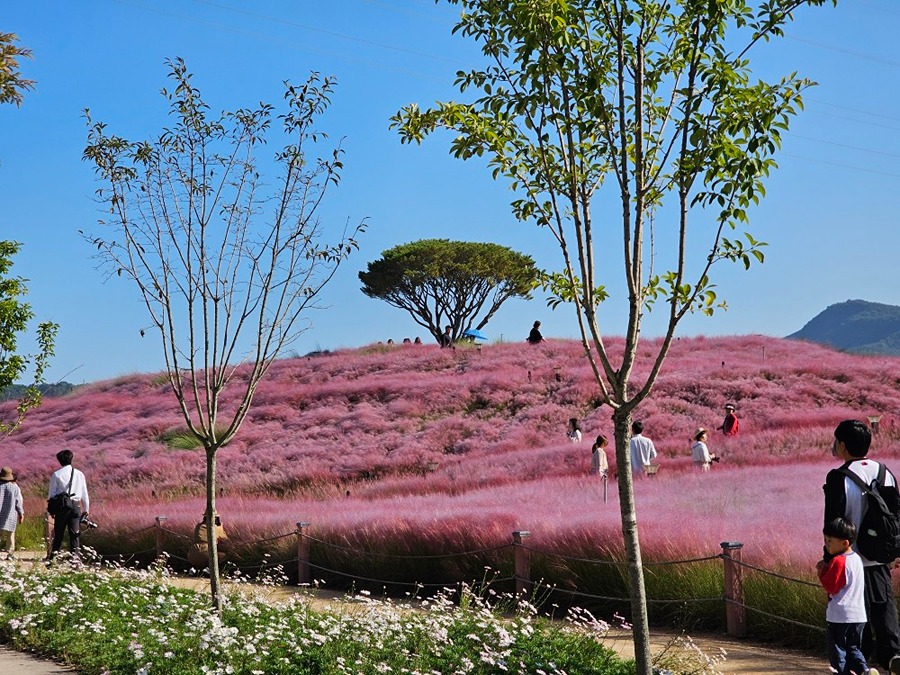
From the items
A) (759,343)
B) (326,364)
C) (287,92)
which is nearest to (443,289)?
(326,364)

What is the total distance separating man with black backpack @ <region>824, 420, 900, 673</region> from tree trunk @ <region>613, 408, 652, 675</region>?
1.39 m

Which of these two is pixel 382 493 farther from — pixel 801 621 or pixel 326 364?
pixel 326 364

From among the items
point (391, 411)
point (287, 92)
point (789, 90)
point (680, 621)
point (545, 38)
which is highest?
point (287, 92)

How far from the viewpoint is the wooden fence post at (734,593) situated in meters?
9.54

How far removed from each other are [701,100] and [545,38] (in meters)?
1.11

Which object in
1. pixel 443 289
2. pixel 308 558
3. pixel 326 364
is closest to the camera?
pixel 308 558

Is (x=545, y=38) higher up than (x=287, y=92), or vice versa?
(x=287, y=92)

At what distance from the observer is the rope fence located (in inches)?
376

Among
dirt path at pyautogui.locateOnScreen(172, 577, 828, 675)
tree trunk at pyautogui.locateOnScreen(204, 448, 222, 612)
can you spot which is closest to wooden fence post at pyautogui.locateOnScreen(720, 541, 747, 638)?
dirt path at pyautogui.locateOnScreen(172, 577, 828, 675)

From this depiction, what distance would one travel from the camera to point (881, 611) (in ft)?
21.8

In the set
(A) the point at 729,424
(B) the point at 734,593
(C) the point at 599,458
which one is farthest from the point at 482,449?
(B) the point at 734,593

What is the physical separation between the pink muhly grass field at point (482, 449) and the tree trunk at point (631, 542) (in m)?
3.78

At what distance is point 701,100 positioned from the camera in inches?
252

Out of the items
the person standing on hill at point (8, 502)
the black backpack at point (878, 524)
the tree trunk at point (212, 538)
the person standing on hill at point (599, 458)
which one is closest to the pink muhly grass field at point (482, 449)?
the person standing on hill at point (599, 458)
